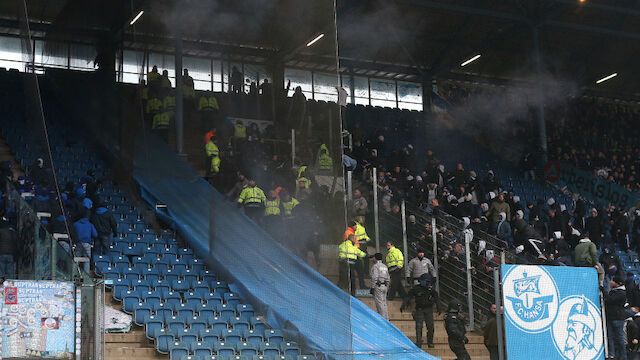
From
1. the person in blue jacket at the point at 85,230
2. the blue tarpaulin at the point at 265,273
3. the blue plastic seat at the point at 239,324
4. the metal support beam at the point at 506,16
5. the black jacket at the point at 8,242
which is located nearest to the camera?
the blue tarpaulin at the point at 265,273

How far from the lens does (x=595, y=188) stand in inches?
1082

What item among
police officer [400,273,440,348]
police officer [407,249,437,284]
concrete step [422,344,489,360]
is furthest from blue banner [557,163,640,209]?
police officer [400,273,440,348]

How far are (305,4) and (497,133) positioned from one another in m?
22.0

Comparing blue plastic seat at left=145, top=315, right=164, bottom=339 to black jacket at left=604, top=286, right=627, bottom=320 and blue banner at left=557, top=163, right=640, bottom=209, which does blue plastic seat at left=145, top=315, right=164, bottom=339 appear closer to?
black jacket at left=604, top=286, right=627, bottom=320

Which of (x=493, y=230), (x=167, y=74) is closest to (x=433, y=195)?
(x=493, y=230)

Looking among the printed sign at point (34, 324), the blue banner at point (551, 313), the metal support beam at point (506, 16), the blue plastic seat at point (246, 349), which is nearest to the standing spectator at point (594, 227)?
the metal support beam at point (506, 16)

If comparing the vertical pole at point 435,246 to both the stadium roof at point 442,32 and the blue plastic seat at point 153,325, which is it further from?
the stadium roof at point 442,32

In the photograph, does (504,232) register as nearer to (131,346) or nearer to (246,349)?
(246,349)

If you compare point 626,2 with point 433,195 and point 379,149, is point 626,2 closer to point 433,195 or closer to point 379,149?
point 379,149

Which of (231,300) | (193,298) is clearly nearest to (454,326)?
(231,300)

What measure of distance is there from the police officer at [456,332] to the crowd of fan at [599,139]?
16.7 m

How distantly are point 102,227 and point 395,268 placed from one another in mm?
4928

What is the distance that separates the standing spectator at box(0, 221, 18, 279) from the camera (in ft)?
33.5

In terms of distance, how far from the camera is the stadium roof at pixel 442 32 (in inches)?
531
